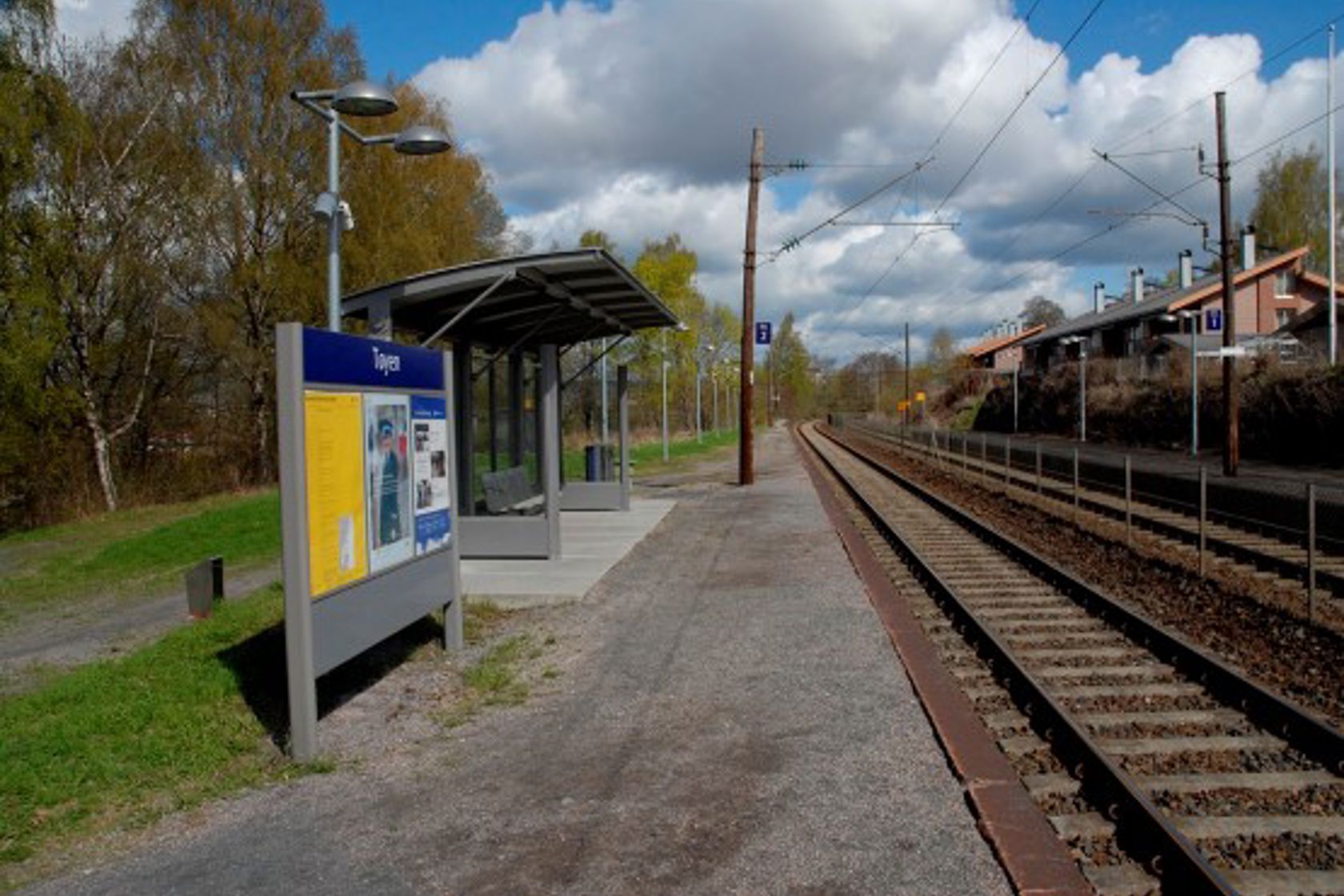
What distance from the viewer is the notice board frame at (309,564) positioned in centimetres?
616

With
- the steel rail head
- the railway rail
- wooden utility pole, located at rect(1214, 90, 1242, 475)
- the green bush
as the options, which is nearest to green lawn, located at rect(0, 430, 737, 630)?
the steel rail head

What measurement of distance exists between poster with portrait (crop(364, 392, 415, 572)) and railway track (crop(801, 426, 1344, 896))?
3.96m

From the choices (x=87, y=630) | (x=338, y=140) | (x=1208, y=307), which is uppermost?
(x=1208, y=307)

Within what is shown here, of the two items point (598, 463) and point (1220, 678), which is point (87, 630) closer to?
point (1220, 678)

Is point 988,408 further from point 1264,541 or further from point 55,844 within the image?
point 55,844

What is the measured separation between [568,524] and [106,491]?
15.6 m

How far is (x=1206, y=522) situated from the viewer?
16.7 m

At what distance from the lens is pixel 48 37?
25578 mm

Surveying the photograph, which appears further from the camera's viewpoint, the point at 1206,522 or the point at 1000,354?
the point at 1000,354

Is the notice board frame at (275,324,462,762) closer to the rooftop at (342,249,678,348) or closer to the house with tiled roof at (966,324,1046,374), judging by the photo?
the rooftop at (342,249,678,348)

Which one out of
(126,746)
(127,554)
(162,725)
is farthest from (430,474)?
(127,554)

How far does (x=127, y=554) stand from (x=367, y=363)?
11.8 meters

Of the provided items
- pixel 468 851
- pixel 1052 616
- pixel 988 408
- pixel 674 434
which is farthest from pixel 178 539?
pixel 988 408

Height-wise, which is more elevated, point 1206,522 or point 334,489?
point 334,489
